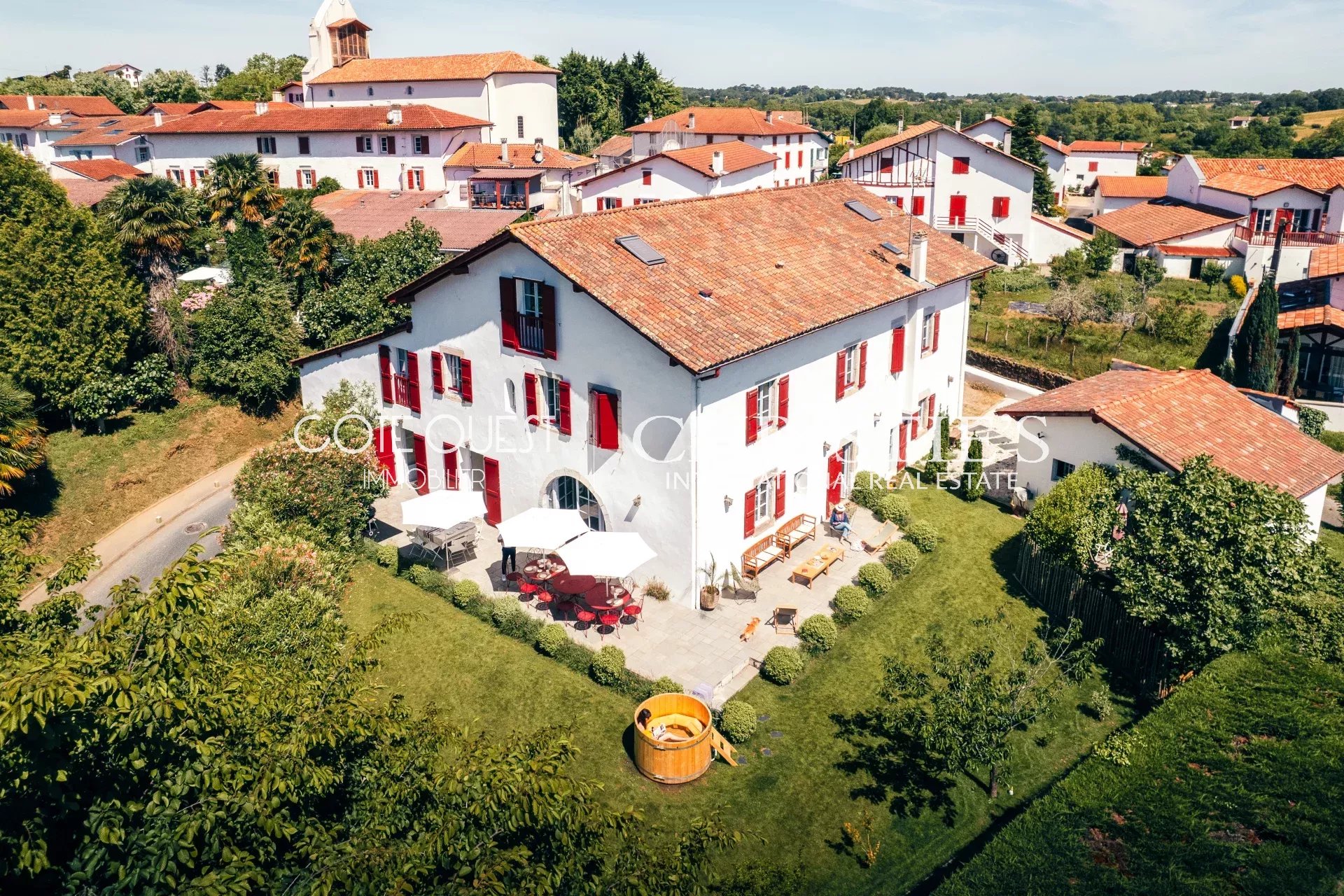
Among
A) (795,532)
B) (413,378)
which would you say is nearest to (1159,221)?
(795,532)

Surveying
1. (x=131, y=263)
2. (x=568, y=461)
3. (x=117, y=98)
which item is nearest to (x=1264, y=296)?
(x=568, y=461)

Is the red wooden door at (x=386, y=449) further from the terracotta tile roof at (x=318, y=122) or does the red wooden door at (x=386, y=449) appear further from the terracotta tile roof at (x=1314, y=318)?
the terracotta tile roof at (x=318, y=122)

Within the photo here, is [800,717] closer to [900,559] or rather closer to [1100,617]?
[900,559]

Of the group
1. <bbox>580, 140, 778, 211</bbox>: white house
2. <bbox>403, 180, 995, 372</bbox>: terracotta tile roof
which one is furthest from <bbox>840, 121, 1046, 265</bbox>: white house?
<bbox>403, 180, 995, 372</bbox>: terracotta tile roof

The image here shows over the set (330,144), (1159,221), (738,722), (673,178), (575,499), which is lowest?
(738,722)

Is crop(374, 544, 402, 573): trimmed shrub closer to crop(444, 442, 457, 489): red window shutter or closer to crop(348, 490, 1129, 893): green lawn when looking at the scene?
crop(348, 490, 1129, 893): green lawn

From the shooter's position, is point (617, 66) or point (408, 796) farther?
point (617, 66)

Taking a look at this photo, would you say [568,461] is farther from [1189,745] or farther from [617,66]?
[617,66]
